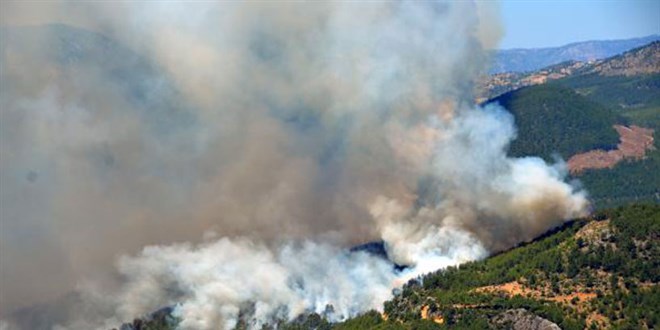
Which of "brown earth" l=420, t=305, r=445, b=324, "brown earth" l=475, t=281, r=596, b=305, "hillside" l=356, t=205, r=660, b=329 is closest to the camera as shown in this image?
"hillside" l=356, t=205, r=660, b=329

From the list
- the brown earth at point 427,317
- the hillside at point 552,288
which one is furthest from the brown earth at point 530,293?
the brown earth at point 427,317

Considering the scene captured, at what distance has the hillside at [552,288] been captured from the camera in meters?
68.6

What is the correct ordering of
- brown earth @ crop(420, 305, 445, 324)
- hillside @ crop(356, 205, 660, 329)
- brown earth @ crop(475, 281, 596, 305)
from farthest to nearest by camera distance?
1. brown earth @ crop(420, 305, 445, 324)
2. brown earth @ crop(475, 281, 596, 305)
3. hillside @ crop(356, 205, 660, 329)

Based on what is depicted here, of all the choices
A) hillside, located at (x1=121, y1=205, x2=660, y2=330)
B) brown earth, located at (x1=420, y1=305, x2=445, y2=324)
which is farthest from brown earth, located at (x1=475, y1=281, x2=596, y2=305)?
brown earth, located at (x1=420, y1=305, x2=445, y2=324)

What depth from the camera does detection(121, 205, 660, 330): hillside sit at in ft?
225

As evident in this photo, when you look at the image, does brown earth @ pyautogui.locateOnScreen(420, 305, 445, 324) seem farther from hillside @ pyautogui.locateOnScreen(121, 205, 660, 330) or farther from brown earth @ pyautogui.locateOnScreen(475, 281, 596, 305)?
brown earth @ pyautogui.locateOnScreen(475, 281, 596, 305)

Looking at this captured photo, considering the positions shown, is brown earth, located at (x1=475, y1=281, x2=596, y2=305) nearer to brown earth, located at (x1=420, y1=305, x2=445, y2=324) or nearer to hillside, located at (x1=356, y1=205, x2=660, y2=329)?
hillside, located at (x1=356, y1=205, x2=660, y2=329)

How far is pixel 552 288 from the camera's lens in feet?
243

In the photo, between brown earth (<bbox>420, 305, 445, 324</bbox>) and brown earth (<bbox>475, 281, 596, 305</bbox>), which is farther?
brown earth (<bbox>420, 305, 445, 324</bbox>)

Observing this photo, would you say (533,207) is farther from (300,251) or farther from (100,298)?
(100,298)

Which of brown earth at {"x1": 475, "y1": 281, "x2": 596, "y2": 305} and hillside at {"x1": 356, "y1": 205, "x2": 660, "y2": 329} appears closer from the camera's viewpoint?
hillside at {"x1": 356, "y1": 205, "x2": 660, "y2": 329}

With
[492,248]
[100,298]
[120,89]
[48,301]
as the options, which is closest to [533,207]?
[492,248]

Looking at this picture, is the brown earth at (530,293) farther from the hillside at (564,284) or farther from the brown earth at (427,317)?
the brown earth at (427,317)

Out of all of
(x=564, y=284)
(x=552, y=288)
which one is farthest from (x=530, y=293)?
(x=564, y=284)
